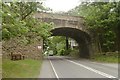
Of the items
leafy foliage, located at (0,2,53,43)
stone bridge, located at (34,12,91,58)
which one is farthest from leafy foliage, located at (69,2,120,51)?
leafy foliage, located at (0,2,53,43)

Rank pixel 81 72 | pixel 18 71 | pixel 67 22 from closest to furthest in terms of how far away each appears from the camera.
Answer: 1. pixel 18 71
2. pixel 81 72
3. pixel 67 22

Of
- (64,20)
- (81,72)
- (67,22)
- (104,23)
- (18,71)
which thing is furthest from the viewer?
(67,22)

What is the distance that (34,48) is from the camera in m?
46.9

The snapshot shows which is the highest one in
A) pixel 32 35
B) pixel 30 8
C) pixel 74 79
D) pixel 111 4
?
pixel 111 4

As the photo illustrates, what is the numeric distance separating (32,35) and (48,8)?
7.92ft

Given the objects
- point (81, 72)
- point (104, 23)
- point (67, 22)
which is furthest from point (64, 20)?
point (81, 72)

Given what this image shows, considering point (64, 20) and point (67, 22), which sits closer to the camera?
point (64, 20)

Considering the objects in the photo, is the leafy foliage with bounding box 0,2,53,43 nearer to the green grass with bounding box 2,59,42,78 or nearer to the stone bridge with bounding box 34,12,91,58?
the green grass with bounding box 2,59,42,78

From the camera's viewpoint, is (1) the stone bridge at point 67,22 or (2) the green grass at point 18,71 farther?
(1) the stone bridge at point 67,22

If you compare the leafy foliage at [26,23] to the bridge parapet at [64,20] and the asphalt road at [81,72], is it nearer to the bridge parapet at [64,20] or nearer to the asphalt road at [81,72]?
the asphalt road at [81,72]

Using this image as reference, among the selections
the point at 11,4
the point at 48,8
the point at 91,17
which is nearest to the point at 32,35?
the point at 48,8

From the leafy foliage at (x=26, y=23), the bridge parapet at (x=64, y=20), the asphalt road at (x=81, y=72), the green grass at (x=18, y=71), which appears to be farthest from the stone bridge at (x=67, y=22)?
the leafy foliage at (x=26, y=23)

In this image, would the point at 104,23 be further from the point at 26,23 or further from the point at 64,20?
the point at 26,23

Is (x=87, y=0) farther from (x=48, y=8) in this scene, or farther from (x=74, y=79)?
(x=74, y=79)
